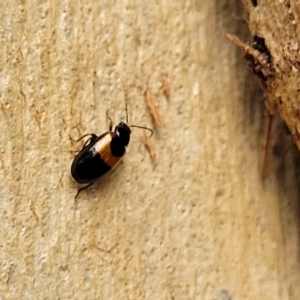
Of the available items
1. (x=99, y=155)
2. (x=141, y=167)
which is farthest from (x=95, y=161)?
(x=141, y=167)

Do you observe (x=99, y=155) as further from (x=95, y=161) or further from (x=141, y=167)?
(x=141, y=167)

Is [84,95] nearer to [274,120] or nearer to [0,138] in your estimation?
[0,138]
